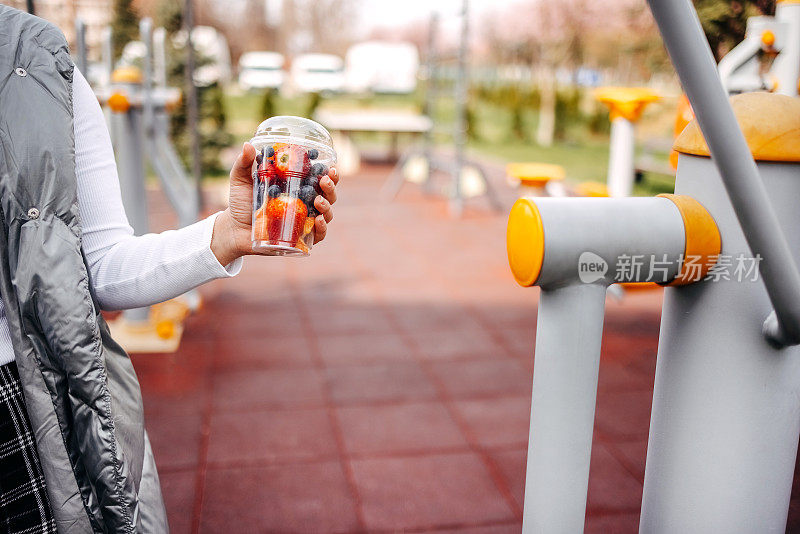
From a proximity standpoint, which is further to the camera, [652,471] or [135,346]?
[135,346]

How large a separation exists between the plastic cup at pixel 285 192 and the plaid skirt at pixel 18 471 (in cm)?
35

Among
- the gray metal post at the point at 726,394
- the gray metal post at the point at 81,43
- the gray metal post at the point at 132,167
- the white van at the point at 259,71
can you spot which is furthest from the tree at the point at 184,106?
the white van at the point at 259,71

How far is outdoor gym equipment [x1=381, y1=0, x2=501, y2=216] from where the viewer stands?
6.29 metres

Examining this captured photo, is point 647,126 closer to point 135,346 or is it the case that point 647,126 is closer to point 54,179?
point 135,346

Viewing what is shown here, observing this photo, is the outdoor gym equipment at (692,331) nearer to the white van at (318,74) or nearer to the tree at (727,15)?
the tree at (727,15)

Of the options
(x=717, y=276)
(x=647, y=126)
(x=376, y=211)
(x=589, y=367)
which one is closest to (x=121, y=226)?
(x=589, y=367)

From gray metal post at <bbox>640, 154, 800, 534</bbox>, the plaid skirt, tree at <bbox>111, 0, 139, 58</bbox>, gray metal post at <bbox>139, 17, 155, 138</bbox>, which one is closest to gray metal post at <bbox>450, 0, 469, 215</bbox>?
gray metal post at <bbox>139, 17, 155, 138</bbox>

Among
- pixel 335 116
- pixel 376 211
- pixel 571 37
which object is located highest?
pixel 571 37

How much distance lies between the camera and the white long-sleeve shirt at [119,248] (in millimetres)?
1006

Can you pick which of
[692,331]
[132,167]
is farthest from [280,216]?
[132,167]

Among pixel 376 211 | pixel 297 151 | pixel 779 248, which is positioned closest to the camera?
pixel 779 248

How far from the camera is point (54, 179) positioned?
90cm

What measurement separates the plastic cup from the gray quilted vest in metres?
0.23

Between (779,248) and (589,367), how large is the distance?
25 centimetres
